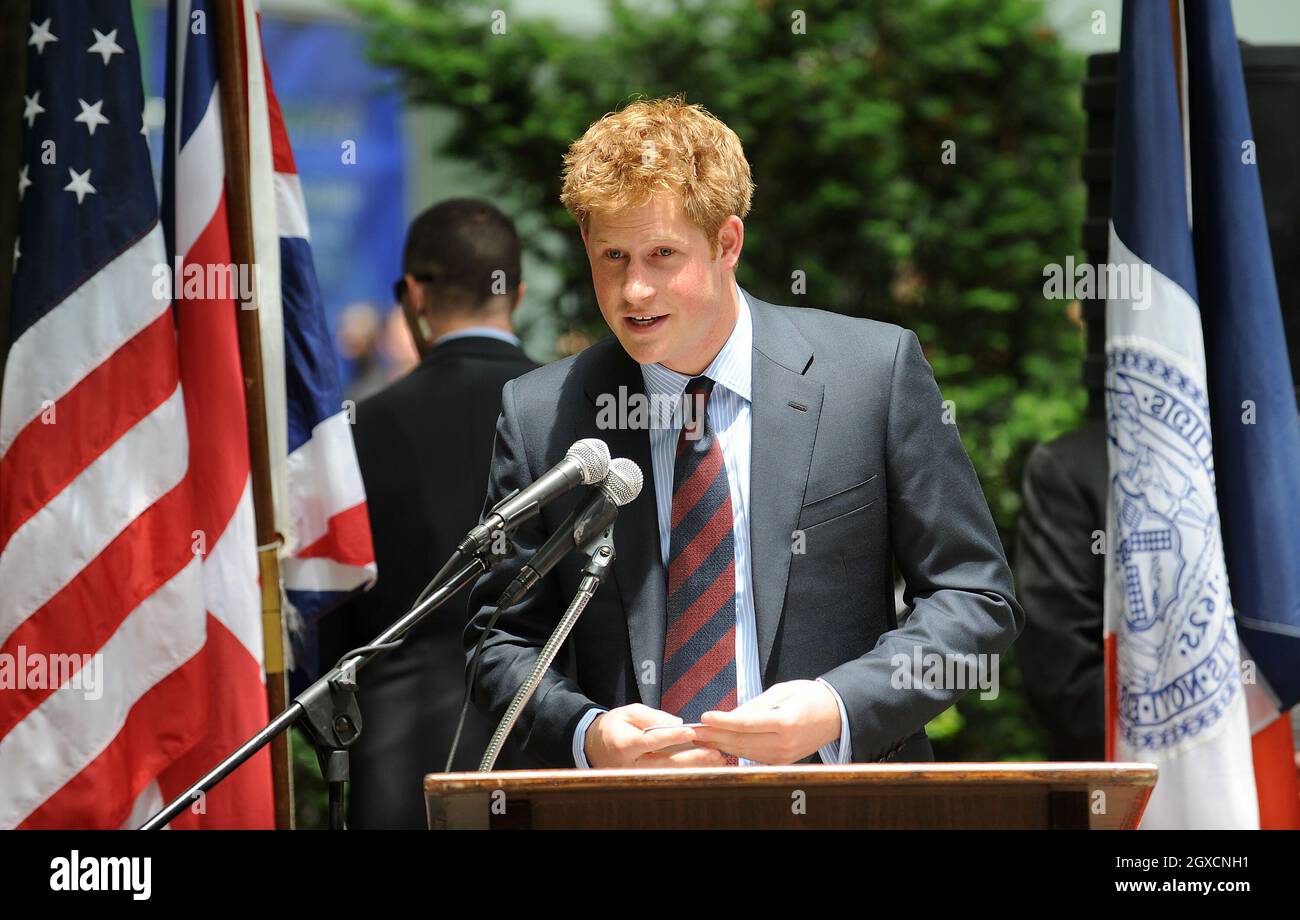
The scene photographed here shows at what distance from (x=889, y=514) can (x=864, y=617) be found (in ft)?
0.65

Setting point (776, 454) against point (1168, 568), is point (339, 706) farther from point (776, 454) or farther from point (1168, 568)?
point (1168, 568)

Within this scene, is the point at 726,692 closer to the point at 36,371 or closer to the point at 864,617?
the point at 864,617

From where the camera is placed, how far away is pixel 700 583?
2.87 meters

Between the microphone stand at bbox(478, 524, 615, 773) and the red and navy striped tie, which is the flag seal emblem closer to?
the red and navy striped tie

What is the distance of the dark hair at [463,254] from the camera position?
4770 mm

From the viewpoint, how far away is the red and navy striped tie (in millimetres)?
2811

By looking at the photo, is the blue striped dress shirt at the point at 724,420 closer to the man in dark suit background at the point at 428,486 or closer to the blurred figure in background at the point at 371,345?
the man in dark suit background at the point at 428,486

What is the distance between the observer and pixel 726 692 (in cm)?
280

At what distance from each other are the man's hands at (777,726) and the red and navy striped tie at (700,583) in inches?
10.8

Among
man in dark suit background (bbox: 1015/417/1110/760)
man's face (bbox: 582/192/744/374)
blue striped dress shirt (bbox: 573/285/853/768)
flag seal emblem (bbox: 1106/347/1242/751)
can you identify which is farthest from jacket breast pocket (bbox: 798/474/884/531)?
man in dark suit background (bbox: 1015/417/1110/760)

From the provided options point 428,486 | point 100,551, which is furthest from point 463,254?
point 100,551

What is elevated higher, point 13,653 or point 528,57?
point 528,57

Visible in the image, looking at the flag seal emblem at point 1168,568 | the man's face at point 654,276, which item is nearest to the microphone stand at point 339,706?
the man's face at point 654,276
